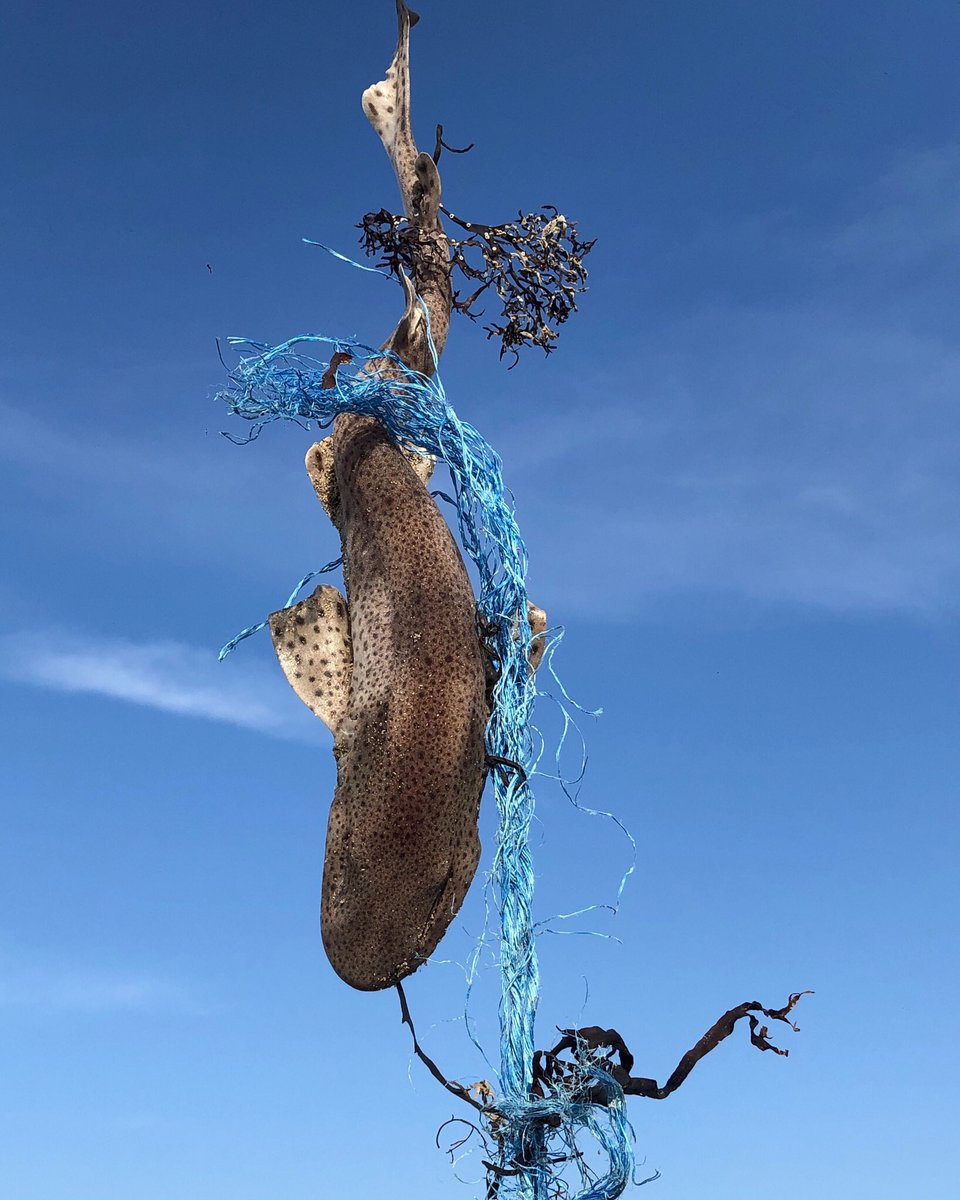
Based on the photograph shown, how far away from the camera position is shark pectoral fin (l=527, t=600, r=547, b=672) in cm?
588

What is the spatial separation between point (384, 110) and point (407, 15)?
1.48 ft

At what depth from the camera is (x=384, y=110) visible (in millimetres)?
6652

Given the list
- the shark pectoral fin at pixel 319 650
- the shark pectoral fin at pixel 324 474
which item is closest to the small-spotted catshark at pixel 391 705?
the shark pectoral fin at pixel 319 650

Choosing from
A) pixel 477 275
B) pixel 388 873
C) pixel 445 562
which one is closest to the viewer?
pixel 388 873

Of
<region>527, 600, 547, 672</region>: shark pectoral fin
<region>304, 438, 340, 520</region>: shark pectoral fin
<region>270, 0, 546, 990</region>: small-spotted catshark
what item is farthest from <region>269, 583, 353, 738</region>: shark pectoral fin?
<region>527, 600, 547, 672</region>: shark pectoral fin

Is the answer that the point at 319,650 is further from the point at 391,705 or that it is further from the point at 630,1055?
the point at 630,1055

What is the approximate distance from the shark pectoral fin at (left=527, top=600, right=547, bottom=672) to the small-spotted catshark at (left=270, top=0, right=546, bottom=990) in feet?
0.04

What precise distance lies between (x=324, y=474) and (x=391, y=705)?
4.02 feet

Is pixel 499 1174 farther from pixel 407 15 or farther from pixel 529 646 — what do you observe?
pixel 407 15

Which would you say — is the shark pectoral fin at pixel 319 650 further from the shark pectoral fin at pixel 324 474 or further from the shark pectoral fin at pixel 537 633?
the shark pectoral fin at pixel 537 633

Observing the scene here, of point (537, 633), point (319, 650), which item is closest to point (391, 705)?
point (319, 650)

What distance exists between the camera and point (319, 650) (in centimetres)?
571

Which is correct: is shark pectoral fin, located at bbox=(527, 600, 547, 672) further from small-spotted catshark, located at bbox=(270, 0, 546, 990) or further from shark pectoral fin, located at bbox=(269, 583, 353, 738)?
shark pectoral fin, located at bbox=(269, 583, 353, 738)

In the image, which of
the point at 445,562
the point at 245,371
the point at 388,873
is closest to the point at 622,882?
the point at 388,873
